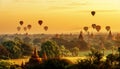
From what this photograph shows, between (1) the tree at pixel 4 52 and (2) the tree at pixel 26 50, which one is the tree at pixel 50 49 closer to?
(1) the tree at pixel 4 52

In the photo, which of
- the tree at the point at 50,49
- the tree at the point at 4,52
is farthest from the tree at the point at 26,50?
the tree at the point at 4,52

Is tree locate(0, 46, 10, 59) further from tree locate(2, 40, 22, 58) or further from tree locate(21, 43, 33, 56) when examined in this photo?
Result: tree locate(21, 43, 33, 56)

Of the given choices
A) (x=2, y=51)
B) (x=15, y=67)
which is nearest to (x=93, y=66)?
(x=15, y=67)

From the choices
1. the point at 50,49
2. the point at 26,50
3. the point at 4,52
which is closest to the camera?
the point at 4,52

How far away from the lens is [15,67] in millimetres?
73750

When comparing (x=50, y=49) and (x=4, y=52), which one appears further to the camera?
(x=50, y=49)

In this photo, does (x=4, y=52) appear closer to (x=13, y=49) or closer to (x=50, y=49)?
(x=13, y=49)

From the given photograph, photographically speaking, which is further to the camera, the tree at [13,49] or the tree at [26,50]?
the tree at [26,50]

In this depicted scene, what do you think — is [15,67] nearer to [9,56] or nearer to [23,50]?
[9,56]

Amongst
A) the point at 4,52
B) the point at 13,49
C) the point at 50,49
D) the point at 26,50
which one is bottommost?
the point at 4,52

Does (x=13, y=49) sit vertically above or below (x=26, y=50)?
above

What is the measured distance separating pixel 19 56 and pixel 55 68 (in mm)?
80813

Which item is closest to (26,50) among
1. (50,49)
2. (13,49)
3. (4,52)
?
(13,49)

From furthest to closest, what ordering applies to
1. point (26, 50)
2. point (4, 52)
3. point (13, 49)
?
point (26, 50) < point (13, 49) < point (4, 52)
